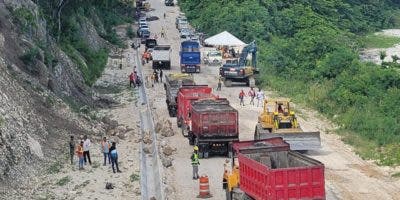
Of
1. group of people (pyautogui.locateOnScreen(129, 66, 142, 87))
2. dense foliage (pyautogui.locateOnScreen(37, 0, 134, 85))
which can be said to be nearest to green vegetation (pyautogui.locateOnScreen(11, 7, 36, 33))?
dense foliage (pyautogui.locateOnScreen(37, 0, 134, 85))

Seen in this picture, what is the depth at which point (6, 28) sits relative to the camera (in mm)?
45625

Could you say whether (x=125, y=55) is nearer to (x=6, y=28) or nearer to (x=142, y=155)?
(x=6, y=28)

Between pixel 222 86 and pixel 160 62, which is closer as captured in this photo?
pixel 222 86

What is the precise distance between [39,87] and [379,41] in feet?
258

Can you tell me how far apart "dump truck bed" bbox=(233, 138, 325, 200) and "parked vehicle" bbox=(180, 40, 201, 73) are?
42.9 m

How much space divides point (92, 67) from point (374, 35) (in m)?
64.7

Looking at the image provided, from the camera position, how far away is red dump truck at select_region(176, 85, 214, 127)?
4383 cm

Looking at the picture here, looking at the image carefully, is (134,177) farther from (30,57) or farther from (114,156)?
(30,57)

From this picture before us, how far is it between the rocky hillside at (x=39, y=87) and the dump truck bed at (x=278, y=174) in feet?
31.0

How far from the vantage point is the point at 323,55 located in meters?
73.4

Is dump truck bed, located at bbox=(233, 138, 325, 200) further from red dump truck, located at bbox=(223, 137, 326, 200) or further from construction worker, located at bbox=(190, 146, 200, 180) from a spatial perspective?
construction worker, located at bbox=(190, 146, 200, 180)

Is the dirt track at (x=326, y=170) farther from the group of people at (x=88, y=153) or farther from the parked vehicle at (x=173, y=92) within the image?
the group of people at (x=88, y=153)

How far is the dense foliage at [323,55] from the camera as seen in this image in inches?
1927

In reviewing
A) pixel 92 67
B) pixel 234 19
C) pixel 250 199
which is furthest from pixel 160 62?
pixel 250 199
